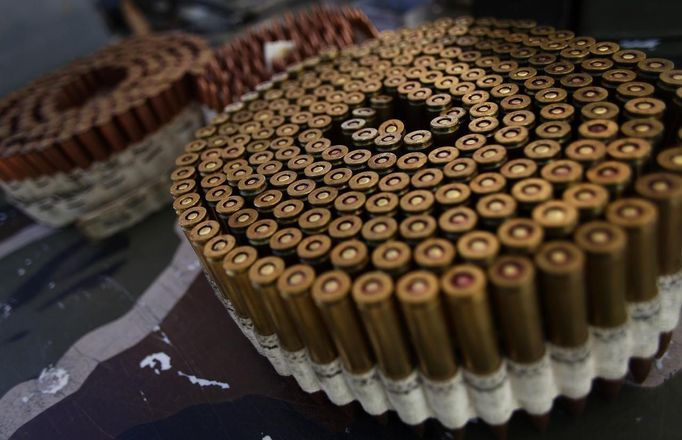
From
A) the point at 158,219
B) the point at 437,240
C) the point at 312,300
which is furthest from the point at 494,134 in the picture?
the point at 158,219

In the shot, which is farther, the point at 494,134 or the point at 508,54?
the point at 508,54

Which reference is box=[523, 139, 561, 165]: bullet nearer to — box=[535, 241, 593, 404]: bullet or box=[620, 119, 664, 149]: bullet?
box=[620, 119, 664, 149]: bullet

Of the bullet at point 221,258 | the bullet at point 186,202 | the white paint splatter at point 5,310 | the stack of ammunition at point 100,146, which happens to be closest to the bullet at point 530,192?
the bullet at point 221,258

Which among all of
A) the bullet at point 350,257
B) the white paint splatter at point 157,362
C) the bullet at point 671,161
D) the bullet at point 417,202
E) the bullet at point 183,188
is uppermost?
the bullet at point 671,161

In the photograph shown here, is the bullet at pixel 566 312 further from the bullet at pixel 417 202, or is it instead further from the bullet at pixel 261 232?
the bullet at pixel 261 232

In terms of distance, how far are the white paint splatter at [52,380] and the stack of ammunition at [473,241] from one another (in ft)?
4.04

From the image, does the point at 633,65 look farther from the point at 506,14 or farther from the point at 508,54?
the point at 506,14

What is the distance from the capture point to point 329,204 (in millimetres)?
2197

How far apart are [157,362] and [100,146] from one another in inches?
77.1

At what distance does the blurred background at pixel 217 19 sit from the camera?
12.0 feet

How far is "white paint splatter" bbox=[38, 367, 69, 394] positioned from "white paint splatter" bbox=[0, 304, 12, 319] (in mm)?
803

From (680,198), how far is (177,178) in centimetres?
235

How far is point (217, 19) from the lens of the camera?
765 cm

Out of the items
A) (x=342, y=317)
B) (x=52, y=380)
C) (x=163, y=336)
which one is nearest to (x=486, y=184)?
(x=342, y=317)
